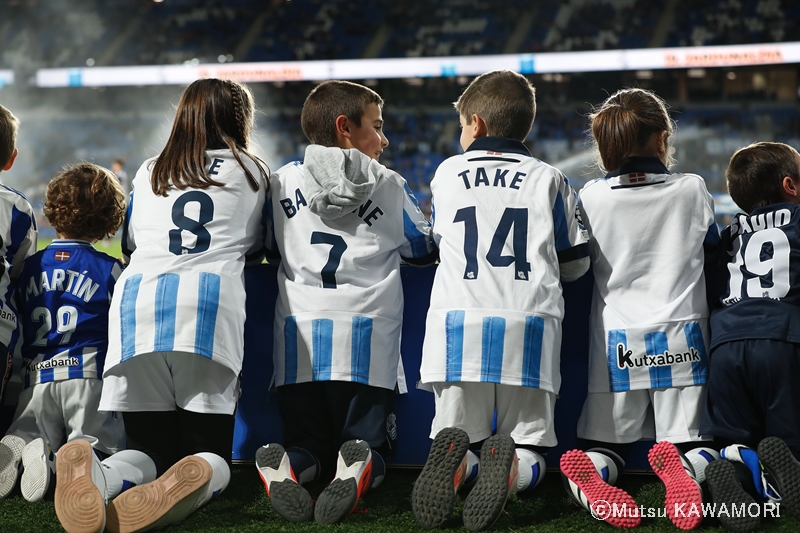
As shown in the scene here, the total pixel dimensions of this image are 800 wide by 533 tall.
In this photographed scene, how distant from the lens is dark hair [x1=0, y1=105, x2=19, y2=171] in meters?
3.37

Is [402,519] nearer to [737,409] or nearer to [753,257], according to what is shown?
[737,409]

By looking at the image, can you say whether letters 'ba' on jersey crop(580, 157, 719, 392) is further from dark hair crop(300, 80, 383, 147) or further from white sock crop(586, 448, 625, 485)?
dark hair crop(300, 80, 383, 147)

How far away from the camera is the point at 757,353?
2.65m

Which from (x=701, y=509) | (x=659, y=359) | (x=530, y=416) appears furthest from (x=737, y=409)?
(x=530, y=416)

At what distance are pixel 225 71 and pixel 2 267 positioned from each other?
65.5ft

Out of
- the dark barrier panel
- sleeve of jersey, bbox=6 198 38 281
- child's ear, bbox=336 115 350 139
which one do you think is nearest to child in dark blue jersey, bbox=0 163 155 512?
sleeve of jersey, bbox=6 198 38 281

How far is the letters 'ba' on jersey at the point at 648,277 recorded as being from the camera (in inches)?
109

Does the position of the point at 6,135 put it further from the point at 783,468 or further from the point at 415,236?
the point at 783,468

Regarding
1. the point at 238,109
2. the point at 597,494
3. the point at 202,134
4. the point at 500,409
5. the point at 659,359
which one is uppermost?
the point at 238,109

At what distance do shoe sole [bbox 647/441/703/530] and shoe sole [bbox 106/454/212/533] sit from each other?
4.69 feet

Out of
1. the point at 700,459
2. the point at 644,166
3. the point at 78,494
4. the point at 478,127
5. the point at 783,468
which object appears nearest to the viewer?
the point at 78,494

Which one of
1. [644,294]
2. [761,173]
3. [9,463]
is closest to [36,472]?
[9,463]

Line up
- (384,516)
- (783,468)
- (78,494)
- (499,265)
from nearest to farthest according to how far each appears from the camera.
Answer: (78,494), (783,468), (384,516), (499,265)

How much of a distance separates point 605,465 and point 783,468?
59 centimetres
